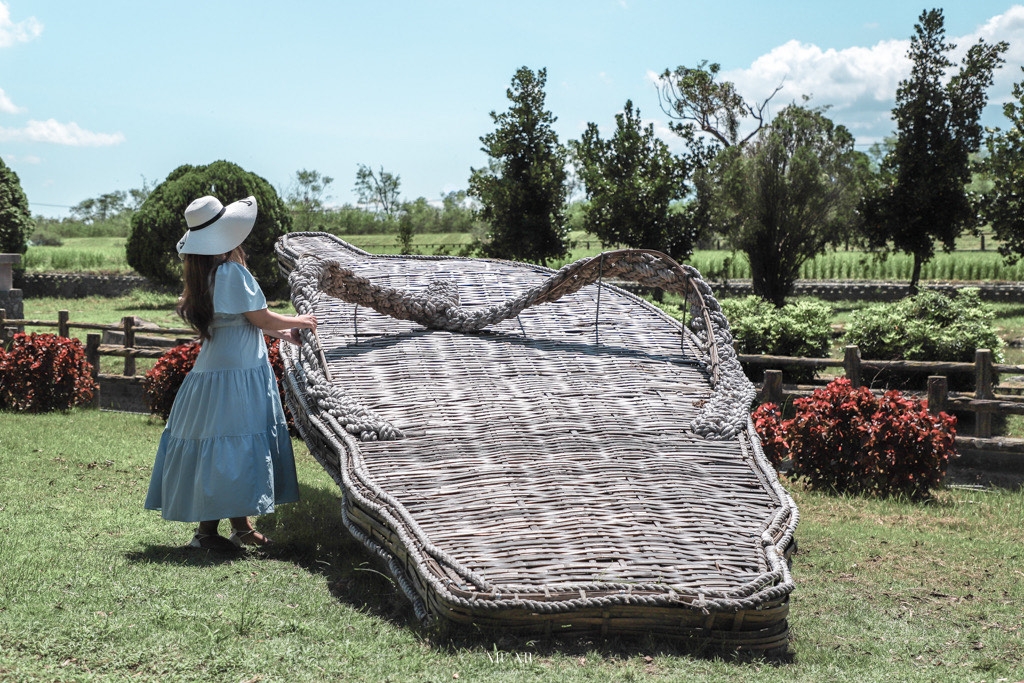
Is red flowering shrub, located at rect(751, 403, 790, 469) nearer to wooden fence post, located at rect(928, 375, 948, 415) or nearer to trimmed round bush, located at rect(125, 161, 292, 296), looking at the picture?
wooden fence post, located at rect(928, 375, 948, 415)

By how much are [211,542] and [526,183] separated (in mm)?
13738

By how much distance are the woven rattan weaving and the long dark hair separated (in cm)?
65

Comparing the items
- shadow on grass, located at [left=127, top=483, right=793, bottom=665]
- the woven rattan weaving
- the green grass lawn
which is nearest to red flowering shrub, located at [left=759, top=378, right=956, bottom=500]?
the green grass lawn

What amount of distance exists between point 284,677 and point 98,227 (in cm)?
Answer: 4412

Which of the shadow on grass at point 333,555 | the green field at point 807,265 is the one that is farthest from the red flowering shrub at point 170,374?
the green field at point 807,265

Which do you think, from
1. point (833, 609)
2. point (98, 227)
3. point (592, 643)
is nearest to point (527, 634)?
point (592, 643)

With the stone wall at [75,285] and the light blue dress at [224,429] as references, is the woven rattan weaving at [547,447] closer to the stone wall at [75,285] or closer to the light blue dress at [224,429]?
the light blue dress at [224,429]

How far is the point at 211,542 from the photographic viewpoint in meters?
4.59

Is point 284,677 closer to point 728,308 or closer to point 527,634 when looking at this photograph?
point 527,634

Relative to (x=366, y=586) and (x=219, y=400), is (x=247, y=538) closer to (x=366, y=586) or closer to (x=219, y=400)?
(x=219, y=400)

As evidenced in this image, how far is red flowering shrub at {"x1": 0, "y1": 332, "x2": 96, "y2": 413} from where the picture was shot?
939cm

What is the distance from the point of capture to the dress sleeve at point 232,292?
4.47m

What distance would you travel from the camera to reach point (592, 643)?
11.1 feet

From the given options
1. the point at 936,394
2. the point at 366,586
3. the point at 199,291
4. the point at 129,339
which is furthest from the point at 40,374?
the point at 936,394
